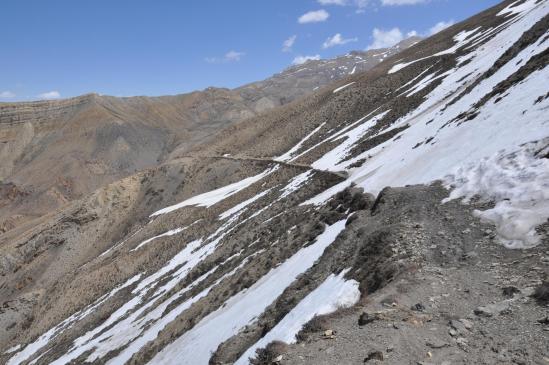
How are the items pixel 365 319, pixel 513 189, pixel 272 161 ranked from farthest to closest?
pixel 272 161
pixel 513 189
pixel 365 319

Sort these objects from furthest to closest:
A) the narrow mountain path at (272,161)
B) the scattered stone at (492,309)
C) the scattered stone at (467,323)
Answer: the narrow mountain path at (272,161) < the scattered stone at (492,309) < the scattered stone at (467,323)

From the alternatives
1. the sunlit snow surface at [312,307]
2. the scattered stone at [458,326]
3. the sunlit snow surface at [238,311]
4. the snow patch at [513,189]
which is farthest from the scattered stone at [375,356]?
the sunlit snow surface at [238,311]

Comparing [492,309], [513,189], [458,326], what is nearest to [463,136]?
[513,189]

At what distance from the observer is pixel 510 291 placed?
7848mm

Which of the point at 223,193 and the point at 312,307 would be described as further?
the point at 223,193

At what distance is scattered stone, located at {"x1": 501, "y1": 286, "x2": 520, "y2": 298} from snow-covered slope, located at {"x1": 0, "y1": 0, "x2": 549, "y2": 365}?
1.36 metres

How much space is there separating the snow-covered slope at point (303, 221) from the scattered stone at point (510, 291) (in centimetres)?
136

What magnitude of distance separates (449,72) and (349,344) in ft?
122

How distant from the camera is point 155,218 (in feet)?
167

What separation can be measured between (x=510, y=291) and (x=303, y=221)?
1339cm

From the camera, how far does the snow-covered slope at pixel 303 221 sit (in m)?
11.6

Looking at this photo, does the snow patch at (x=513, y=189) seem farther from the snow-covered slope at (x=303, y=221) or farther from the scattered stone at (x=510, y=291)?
the scattered stone at (x=510, y=291)

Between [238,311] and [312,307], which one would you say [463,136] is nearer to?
[312,307]

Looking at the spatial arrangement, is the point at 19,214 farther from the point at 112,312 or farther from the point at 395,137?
the point at 395,137
